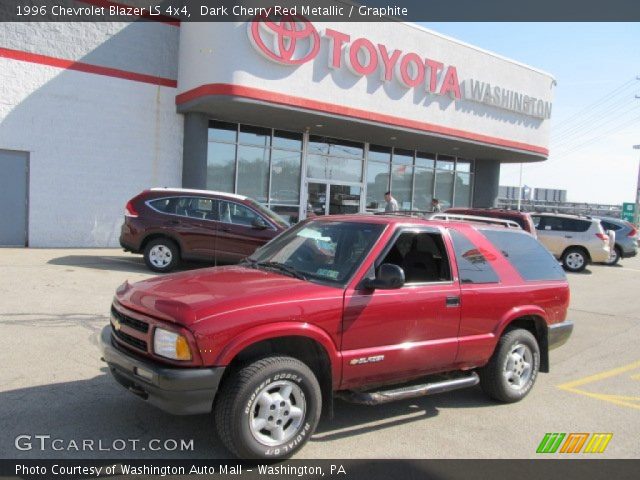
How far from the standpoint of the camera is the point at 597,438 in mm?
4387

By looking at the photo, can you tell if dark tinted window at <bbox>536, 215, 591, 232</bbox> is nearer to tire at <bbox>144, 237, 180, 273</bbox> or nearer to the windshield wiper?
tire at <bbox>144, 237, 180, 273</bbox>

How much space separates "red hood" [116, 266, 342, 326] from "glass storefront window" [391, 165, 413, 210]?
16.8 m

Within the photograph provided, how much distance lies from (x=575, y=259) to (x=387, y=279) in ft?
47.5

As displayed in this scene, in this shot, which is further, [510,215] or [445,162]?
[445,162]

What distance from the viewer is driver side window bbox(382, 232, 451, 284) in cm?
465

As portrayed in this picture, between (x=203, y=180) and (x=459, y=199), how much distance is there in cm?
1216

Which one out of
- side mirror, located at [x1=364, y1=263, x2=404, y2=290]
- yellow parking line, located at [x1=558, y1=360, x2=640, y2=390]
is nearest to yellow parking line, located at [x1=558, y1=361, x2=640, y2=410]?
yellow parking line, located at [x1=558, y1=360, x2=640, y2=390]

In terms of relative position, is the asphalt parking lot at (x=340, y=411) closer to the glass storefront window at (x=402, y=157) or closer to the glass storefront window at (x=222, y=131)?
the glass storefront window at (x=222, y=131)

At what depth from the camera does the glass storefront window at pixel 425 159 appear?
21516mm

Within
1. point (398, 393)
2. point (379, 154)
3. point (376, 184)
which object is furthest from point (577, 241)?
point (398, 393)

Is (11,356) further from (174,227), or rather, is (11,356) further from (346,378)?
(174,227)

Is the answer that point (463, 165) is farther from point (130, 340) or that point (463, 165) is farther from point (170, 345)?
point (170, 345)

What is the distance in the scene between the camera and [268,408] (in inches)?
142

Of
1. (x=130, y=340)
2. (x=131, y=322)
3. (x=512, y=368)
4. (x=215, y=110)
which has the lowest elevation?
(x=512, y=368)
